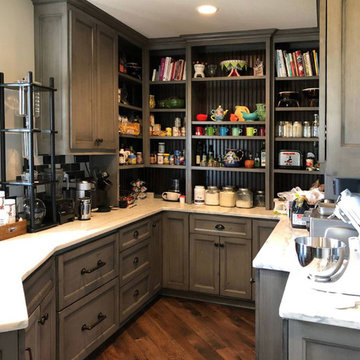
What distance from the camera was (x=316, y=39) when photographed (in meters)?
3.72

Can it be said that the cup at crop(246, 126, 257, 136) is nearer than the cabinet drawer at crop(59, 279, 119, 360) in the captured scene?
No

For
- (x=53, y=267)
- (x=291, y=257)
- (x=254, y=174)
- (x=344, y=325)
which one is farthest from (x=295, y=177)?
(x=344, y=325)

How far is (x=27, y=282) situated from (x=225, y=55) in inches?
122

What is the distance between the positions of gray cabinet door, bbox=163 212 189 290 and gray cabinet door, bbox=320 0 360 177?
85.2 inches

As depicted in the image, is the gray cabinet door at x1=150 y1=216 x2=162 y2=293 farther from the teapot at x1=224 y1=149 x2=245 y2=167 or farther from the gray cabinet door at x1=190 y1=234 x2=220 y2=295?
the teapot at x1=224 y1=149 x2=245 y2=167

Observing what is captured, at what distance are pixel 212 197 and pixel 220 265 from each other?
0.65 metres

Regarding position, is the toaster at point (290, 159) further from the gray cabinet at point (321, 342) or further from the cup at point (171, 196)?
the gray cabinet at point (321, 342)

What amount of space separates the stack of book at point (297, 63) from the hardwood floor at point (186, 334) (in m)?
A: 2.12

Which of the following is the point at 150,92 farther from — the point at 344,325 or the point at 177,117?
the point at 344,325

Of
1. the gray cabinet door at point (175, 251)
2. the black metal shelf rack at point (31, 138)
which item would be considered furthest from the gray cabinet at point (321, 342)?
the gray cabinet door at point (175, 251)

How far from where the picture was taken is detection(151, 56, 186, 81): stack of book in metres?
4.18

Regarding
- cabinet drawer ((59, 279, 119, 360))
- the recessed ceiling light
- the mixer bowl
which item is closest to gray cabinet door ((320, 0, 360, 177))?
the mixer bowl

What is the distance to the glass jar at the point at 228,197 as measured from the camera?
13.2 feet

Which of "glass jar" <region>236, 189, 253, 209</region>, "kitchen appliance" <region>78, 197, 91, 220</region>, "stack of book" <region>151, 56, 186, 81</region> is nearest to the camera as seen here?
"kitchen appliance" <region>78, 197, 91, 220</region>
